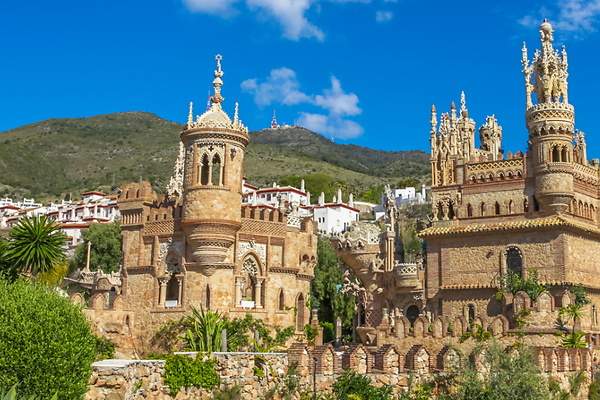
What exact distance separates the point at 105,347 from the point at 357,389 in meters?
13.1

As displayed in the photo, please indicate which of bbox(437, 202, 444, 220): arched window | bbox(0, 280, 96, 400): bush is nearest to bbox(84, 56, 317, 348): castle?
bbox(437, 202, 444, 220): arched window

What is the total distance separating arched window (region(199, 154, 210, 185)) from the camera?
108ft

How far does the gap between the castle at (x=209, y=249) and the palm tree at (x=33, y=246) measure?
2.85 m

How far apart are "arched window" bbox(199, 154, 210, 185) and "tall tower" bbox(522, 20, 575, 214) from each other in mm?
16758

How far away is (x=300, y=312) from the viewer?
3522 centimetres

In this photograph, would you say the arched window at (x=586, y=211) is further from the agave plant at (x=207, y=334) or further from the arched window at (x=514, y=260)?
the agave plant at (x=207, y=334)

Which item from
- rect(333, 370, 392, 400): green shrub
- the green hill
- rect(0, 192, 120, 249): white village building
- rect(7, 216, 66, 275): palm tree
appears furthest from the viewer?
the green hill

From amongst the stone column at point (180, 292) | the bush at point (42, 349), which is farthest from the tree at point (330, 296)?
the bush at point (42, 349)

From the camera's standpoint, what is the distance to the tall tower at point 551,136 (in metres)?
37.2

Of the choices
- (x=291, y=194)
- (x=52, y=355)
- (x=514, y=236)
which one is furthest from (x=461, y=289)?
(x=291, y=194)

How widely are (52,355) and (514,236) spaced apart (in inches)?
1057

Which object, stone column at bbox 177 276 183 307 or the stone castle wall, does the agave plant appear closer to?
stone column at bbox 177 276 183 307

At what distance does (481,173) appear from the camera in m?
41.1

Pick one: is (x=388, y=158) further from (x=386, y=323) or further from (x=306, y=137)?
(x=386, y=323)
